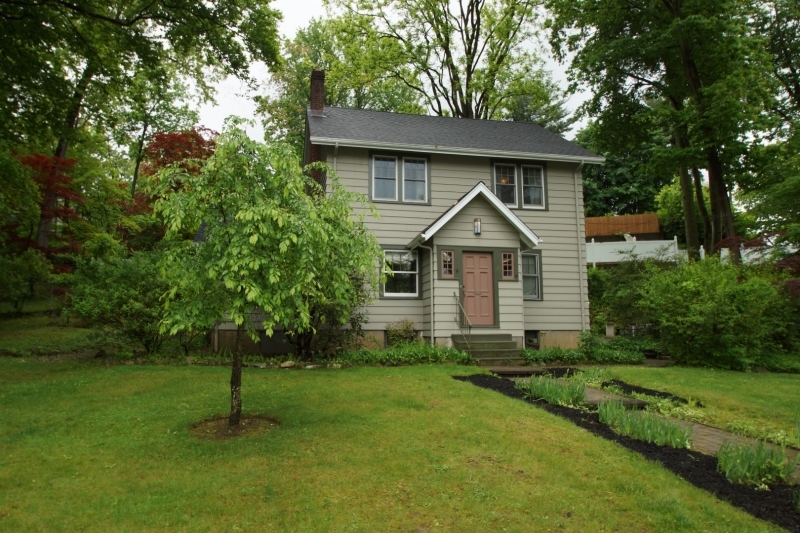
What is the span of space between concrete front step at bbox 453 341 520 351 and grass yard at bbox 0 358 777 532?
5.27 metres

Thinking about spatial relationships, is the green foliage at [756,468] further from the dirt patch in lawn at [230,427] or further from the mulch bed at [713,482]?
the dirt patch in lawn at [230,427]

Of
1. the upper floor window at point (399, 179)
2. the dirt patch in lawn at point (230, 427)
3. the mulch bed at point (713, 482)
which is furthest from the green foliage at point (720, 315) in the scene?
the dirt patch in lawn at point (230, 427)

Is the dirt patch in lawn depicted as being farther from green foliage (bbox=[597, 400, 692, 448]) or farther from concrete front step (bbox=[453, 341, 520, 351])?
concrete front step (bbox=[453, 341, 520, 351])

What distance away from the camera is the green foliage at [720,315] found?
Answer: 13.2 metres

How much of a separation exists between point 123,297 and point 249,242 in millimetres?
7469

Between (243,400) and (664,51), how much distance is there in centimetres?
→ 2057

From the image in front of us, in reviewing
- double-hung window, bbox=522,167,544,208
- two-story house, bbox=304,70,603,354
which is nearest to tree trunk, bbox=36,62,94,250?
two-story house, bbox=304,70,603,354

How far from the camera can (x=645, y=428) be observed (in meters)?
6.62

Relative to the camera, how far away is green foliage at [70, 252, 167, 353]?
11844 mm

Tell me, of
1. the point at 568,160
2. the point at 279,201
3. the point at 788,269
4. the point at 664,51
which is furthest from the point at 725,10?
the point at 279,201

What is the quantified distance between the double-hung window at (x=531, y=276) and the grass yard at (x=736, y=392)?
4.54 m

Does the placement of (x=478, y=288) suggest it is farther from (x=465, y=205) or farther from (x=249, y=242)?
(x=249, y=242)

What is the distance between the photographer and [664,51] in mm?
20578

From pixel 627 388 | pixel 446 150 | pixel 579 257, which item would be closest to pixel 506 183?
pixel 446 150
